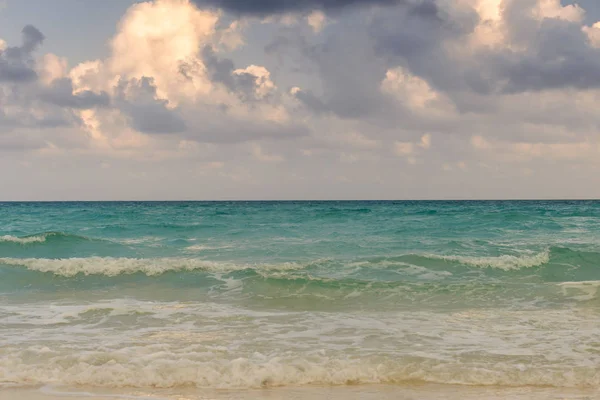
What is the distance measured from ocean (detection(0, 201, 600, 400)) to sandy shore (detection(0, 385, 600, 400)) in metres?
0.04

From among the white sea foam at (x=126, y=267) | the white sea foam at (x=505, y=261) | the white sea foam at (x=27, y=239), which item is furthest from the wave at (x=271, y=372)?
the white sea foam at (x=27, y=239)

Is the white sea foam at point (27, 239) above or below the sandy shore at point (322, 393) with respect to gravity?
above

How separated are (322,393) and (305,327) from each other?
12.4 ft

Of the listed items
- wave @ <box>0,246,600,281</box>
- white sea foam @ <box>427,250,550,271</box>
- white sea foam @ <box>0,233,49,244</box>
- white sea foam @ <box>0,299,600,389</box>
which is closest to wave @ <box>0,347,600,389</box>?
white sea foam @ <box>0,299,600,389</box>

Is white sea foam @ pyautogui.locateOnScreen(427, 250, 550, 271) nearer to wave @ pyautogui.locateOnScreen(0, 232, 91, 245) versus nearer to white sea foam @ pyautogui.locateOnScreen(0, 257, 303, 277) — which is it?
white sea foam @ pyautogui.locateOnScreen(0, 257, 303, 277)

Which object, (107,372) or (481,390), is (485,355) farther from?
(107,372)

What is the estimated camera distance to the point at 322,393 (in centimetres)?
741

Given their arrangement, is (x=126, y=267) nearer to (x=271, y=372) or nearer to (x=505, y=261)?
(x=271, y=372)

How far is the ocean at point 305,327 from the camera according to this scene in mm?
7793

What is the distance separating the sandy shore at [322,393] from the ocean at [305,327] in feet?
0.12

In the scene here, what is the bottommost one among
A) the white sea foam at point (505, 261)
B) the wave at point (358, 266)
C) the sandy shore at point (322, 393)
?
the sandy shore at point (322, 393)

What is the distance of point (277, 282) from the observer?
53.3 ft

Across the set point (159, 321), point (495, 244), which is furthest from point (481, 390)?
point (495, 244)

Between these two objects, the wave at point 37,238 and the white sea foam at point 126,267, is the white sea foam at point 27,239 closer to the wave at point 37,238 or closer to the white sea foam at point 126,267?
the wave at point 37,238
